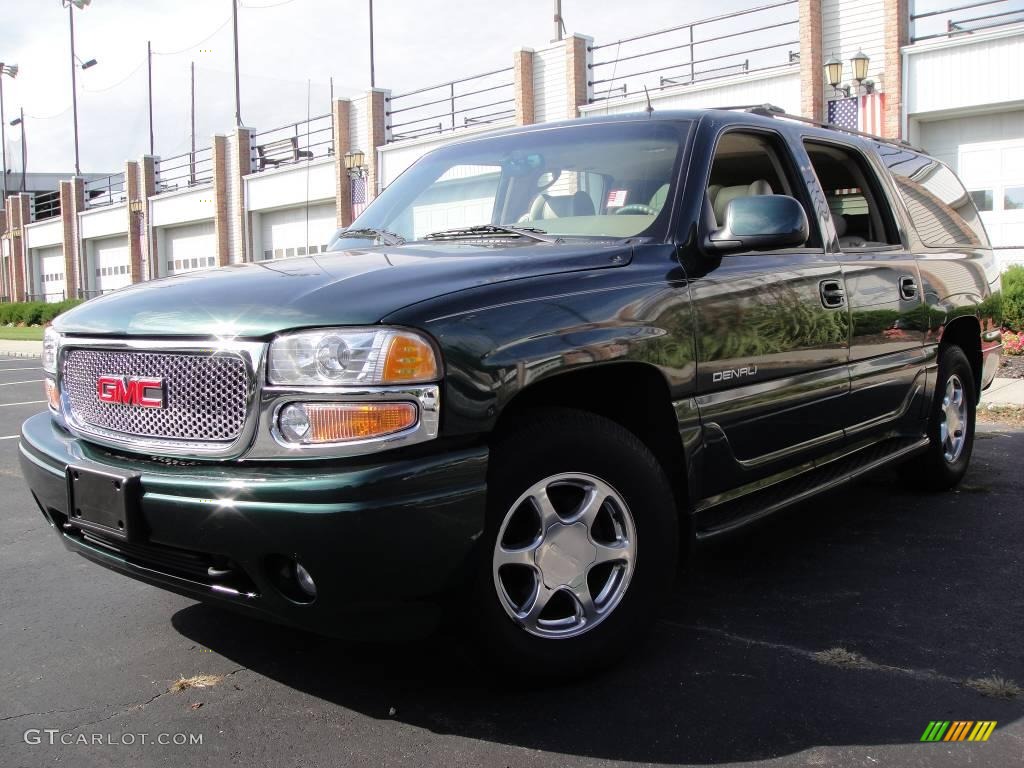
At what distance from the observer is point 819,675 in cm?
307

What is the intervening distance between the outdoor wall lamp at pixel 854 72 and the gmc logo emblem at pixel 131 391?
59.9 ft

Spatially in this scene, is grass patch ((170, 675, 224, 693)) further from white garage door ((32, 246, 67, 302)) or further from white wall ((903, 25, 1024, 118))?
white garage door ((32, 246, 67, 302))

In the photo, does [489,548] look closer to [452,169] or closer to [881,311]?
[452,169]

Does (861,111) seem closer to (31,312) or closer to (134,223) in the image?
(31,312)

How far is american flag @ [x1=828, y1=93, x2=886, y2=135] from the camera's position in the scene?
1991 cm

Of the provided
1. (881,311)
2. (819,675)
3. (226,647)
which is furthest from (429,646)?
(881,311)

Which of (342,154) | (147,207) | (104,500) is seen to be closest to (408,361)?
(104,500)

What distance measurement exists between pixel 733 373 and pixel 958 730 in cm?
131

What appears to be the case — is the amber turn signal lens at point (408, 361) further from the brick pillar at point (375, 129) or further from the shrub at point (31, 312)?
the shrub at point (31, 312)

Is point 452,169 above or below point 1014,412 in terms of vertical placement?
above

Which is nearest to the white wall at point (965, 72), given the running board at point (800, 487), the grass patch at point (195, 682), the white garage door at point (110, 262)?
the running board at point (800, 487)

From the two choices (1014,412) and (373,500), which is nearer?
(373,500)

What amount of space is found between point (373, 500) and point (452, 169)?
2353mm

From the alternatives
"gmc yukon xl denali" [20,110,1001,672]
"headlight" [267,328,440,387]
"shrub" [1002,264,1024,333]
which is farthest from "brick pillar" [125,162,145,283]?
"headlight" [267,328,440,387]
